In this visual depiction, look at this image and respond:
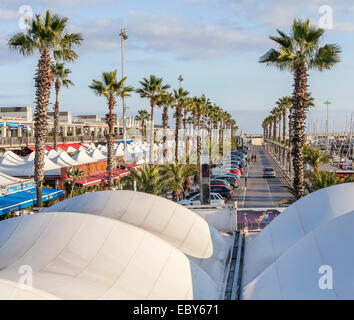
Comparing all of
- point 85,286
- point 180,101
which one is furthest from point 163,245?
point 180,101

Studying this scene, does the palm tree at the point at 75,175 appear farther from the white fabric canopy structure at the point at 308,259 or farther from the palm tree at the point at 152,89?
the white fabric canopy structure at the point at 308,259

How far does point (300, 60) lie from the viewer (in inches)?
960

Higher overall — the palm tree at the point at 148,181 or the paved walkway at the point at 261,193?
the palm tree at the point at 148,181

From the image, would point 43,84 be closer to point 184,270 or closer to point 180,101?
point 184,270

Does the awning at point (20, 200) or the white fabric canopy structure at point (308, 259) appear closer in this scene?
the white fabric canopy structure at point (308, 259)

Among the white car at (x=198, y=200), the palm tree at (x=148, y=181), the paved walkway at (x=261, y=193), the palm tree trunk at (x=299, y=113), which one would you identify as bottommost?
the paved walkway at (x=261, y=193)

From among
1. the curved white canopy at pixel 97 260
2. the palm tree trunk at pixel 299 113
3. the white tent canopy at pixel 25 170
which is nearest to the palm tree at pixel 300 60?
the palm tree trunk at pixel 299 113

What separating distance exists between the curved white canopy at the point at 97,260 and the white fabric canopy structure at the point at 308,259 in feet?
5.22

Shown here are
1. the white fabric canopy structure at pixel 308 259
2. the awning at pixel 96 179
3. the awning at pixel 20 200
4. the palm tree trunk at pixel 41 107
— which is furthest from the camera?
the awning at pixel 96 179

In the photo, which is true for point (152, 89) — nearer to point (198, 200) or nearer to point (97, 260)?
point (198, 200)

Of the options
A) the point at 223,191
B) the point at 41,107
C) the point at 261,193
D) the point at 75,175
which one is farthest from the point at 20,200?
the point at 261,193

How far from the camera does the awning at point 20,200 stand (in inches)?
811

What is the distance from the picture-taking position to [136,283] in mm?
8562

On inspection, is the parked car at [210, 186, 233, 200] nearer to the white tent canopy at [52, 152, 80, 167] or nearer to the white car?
the white car
